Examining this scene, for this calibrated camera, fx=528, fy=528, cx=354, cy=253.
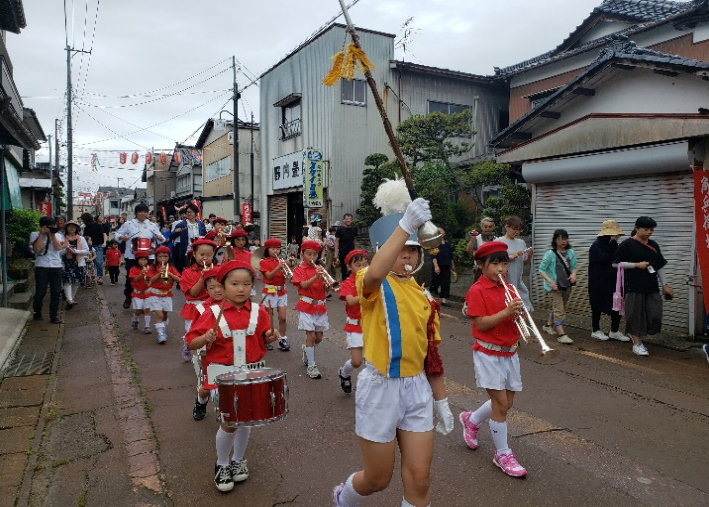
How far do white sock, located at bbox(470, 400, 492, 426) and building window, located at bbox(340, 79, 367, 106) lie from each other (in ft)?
57.6

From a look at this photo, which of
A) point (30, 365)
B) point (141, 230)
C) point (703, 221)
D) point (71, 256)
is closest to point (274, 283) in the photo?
point (30, 365)

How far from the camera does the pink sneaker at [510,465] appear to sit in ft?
13.2

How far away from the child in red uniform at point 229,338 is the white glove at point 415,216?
1.83 m

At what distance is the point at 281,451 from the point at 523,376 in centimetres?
364

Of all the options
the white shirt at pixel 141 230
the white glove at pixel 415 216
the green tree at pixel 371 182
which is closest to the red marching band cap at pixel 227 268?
the white glove at pixel 415 216

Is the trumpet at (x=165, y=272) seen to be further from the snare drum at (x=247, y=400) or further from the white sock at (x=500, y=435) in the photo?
the white sock at (x=500, y=435)

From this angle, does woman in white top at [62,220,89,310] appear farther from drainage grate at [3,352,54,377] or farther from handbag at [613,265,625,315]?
handbag at [613,265,625,315]

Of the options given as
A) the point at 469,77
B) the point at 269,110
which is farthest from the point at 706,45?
the point at 269,110

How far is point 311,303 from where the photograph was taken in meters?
6.86

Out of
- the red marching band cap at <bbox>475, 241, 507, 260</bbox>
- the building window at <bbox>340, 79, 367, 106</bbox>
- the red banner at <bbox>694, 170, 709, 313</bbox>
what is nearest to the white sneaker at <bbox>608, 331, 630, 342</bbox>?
the red banner at <bbox>694, 170, 709, 313</bbox>

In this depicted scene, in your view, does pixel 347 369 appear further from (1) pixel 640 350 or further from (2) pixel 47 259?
(2) pixel 47 259

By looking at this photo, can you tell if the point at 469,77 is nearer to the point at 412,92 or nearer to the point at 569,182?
the point at 412,92

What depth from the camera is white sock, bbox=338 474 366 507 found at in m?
3.06

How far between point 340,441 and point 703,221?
6547 mm
